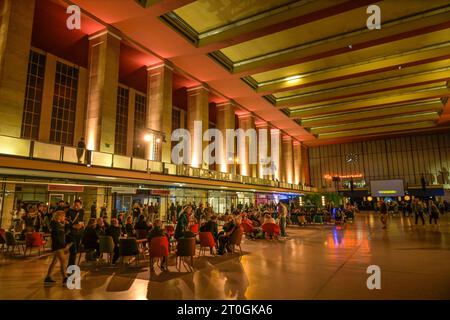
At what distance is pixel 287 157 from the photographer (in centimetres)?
4138

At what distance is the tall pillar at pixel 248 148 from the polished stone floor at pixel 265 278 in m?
20.4

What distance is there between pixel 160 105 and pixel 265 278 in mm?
15219

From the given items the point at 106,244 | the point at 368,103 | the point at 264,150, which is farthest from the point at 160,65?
the point at 368,103

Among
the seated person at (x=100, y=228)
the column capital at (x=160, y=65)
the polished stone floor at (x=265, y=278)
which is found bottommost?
the polished stone floor at (x=265, y=278)

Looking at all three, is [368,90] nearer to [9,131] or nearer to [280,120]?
[280,120]

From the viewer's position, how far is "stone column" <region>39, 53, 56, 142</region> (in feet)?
53.5

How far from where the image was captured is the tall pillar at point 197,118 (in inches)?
873

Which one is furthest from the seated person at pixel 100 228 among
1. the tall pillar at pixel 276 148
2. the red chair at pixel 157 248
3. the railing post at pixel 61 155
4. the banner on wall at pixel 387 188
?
the banner on wall at pixel 387 188

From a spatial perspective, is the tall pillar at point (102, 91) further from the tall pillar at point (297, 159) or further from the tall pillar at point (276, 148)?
the tall pillar at point (297, 159)

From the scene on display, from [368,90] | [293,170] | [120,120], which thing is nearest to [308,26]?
[368,90]

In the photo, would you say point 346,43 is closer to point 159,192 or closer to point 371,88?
point 371,88

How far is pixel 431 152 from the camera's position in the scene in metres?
41.9

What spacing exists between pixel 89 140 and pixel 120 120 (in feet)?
19.6

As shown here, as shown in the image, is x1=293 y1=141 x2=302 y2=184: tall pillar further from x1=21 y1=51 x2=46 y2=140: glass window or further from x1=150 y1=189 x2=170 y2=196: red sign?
x1=21 y1=51 x2=46 y2=140: glass window
